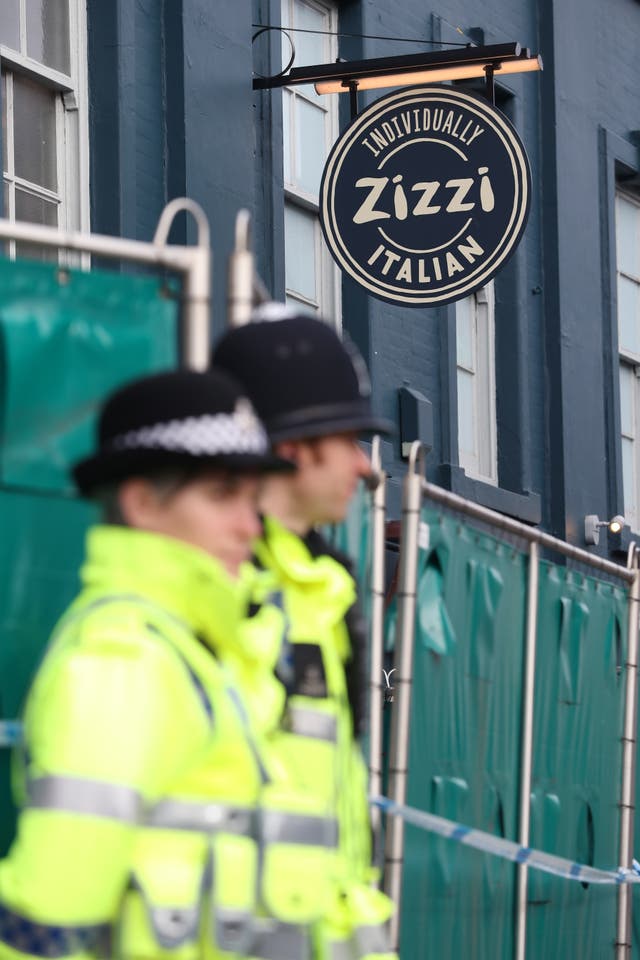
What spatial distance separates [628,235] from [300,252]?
505 centimetres

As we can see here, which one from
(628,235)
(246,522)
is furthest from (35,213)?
(628,235)

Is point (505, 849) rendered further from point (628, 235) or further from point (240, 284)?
point (628, 235)

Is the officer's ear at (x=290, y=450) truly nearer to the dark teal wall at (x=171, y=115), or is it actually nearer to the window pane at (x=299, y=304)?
the dark teal wall at (x=171, y=115)

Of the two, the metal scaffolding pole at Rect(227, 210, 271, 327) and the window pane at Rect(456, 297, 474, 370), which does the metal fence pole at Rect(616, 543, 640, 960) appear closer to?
the metal scaffolding pole at Rect(227, 210, 271, 327)

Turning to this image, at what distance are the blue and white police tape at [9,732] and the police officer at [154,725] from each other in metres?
0.69

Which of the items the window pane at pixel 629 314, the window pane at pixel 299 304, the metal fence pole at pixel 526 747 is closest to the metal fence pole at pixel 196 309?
the metal fence pole at pixel 526 747

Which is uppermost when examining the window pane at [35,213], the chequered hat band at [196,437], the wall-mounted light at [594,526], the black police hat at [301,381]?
the window pane at [35,213]

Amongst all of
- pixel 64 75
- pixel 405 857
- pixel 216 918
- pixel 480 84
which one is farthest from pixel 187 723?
pixel 480 84

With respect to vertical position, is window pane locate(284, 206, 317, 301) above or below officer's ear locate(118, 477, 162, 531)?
above

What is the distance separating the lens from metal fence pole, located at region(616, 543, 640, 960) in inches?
324

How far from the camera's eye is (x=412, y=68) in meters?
11.4

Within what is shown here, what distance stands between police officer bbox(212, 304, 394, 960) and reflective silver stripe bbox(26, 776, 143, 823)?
0.76m

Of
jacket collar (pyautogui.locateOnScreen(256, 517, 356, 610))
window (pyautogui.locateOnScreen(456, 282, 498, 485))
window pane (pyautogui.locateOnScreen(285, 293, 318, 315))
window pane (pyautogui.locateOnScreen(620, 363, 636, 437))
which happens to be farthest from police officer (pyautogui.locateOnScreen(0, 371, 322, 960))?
window pane (pyautogui.locateOnScreen(620, 363, 636, 437))

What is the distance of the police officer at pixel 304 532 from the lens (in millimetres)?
3588
